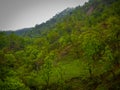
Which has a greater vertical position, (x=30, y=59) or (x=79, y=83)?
(x=30, y=59)

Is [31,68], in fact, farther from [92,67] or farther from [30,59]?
[92,67]

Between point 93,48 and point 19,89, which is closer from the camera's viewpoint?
point 19,89

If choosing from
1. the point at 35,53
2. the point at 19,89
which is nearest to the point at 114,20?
the point at 35,53

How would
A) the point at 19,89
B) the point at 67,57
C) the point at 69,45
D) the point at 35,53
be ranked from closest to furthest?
the point at 19,89 < the point at 35,53 < the point at 67,57 < the point at 69,45

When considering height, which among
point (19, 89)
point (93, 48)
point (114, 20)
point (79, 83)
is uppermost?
point (114, 20)

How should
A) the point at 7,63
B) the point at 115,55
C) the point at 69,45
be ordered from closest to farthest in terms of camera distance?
the point at 115,55 < the point at 7,63 < the point at 69,45

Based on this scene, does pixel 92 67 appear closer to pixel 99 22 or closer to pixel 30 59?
pixel 30 59

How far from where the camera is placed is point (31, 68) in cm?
10794

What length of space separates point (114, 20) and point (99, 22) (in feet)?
131

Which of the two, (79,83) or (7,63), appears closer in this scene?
(79,83)

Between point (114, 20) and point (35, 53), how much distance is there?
47.3 meters

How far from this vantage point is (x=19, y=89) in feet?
201

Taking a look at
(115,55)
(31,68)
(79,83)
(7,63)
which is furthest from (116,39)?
(7,63)

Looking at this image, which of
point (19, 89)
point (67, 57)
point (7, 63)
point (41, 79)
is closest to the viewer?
point (19, 89)
